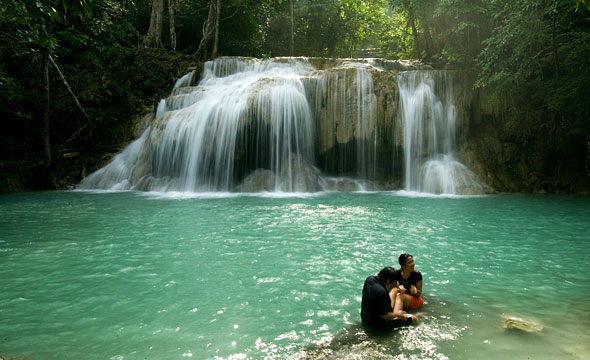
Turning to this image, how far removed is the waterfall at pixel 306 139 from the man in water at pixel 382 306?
33.6 feet

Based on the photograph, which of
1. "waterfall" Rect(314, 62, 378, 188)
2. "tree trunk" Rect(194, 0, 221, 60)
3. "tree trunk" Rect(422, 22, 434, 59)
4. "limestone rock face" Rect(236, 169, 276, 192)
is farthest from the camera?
"tree trunk" Rect(194, 0, 221, 60)

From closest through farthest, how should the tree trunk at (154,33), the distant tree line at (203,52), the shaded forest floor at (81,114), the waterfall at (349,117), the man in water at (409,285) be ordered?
1. the man in water at (409,285)
2. the distant tree line at (203,52)
3. the waterfall at (349,117)
4. the shaded forest floor at (81,114)
5. the tree trunk at (154,33)

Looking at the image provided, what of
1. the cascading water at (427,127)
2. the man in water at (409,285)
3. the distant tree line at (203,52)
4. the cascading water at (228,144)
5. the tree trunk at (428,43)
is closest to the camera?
the man in water at (409,285)

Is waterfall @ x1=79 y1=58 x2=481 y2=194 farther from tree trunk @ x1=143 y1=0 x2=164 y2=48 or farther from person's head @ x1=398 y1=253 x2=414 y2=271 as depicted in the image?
person's head @ x1=398 y1=253 x2=414 y2=271

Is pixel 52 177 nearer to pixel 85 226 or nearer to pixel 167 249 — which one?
pixel 85 226

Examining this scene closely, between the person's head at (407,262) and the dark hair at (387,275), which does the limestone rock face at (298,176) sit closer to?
the person's head at (407,262)

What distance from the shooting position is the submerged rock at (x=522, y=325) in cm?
369

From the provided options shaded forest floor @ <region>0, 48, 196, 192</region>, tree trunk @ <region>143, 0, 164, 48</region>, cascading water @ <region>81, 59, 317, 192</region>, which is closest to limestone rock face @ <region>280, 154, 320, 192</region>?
cascading water @ <region>81, 59, 317, 192</region>

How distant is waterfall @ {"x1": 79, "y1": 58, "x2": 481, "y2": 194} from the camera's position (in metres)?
14.4

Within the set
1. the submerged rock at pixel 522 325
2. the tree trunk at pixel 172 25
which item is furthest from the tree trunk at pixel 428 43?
the submerged rock at pixel 522 325

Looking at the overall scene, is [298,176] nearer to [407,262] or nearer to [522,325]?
[407,262]

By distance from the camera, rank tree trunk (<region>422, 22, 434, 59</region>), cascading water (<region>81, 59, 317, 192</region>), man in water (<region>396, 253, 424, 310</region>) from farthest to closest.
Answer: tree trunk (<region>422, 22, 434, 59</region>)
cascading water (<region>81, 59, 317, 192</region>)
man in water (<region>396, 253, 424, 310</region>)

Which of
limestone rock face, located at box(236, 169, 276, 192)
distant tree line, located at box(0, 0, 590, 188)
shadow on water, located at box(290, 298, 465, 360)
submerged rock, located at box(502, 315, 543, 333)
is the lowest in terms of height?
shadow on water, located at box(290, 298, 465, 360)

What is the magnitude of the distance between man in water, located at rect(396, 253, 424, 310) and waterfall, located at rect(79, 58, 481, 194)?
9.85 meters
